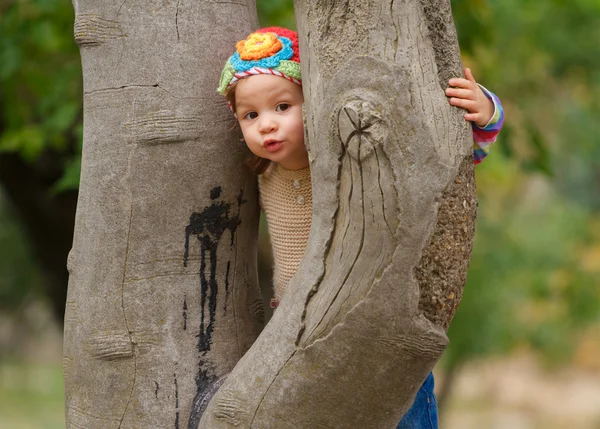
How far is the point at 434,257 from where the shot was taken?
6.15 ft

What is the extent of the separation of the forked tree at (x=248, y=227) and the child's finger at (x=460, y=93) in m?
0.03

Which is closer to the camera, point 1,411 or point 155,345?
point 155,345

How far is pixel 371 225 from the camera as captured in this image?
1843mm

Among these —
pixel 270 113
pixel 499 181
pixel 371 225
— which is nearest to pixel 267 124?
pixel 270 113

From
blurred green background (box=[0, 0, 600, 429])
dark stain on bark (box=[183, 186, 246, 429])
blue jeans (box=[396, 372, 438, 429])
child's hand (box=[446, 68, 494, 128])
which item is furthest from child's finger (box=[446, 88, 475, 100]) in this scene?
blurred green background (box=[0, 0, 600, 429])

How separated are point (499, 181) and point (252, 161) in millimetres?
4174

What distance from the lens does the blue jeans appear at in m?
2.38

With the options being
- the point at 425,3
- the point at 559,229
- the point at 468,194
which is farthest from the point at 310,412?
the point at 559,229

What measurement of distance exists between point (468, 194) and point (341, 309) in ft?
1.31

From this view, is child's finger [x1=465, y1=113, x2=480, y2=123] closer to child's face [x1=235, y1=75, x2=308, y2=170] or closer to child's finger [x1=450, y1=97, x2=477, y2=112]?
child's finger [x1=450, y1=97, x2=477, y2=112]

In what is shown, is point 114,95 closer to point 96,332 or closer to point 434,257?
point 96,332

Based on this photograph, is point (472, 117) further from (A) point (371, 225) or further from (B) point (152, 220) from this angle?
(B) point (152, 220)

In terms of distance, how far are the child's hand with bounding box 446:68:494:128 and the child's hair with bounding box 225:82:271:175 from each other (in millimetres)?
593

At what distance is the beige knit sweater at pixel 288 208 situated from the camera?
2436 mm
